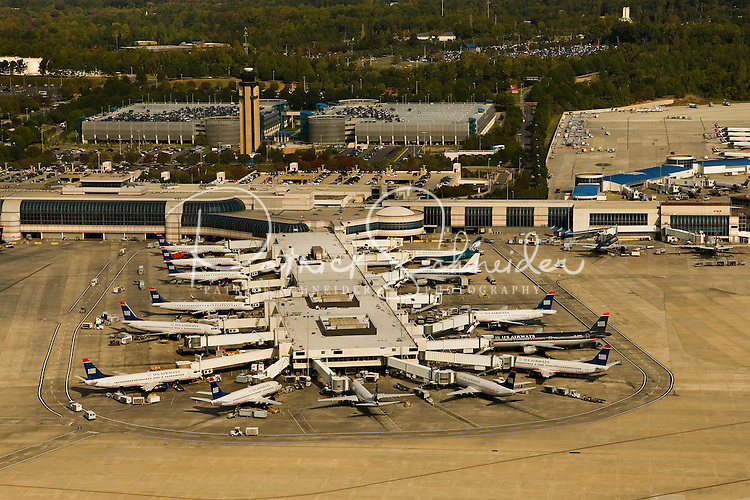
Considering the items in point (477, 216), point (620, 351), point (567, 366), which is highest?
point (477, 216)

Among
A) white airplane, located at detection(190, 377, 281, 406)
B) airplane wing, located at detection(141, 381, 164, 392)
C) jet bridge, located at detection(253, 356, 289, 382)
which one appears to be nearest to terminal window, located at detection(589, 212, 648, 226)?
jet bridge, located at detection(253, 356, 289, 382)

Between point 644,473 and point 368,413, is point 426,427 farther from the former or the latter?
point 644,473

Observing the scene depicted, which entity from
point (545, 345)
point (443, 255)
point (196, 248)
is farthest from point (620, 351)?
point (196, 248)

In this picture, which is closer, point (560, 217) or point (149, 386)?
point (149, 386)

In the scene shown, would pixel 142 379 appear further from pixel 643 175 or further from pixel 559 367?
pixel 643 175

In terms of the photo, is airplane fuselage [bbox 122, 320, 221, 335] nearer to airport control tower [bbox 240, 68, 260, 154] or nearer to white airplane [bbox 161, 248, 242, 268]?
white airplane [bbox 161, 248, 242, 268]
